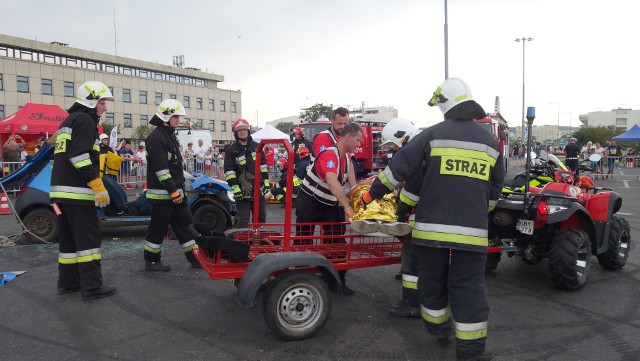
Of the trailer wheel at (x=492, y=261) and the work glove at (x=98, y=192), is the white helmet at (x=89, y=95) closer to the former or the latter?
the work glove at (x=98, y=192)

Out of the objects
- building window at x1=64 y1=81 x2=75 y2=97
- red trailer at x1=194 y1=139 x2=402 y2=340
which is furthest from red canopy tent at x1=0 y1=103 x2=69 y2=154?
building window at x1=64 y1=81 x2=75 y2=97

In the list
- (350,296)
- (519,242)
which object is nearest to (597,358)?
(519,242)

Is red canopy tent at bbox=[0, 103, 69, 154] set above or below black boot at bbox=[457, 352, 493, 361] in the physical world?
above

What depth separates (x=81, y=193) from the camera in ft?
15.2

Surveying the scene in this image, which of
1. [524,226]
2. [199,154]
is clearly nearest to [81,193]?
[524,226]

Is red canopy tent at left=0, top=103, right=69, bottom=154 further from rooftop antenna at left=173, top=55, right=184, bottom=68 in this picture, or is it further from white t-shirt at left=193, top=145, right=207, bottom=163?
rooftop antenna at left=173, top=55, right=184, bottom=68

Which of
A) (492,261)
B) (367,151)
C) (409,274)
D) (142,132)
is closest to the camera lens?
(409,274)

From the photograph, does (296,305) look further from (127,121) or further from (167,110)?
(127,121)

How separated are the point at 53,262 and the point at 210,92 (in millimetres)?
63739

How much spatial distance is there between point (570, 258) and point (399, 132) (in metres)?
2.16

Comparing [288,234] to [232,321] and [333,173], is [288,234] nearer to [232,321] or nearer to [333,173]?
[333,173]

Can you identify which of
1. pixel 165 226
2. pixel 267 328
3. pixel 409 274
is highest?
pixel 165 226

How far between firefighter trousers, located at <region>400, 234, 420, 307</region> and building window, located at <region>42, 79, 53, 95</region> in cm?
5214

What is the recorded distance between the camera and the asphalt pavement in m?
3.48
